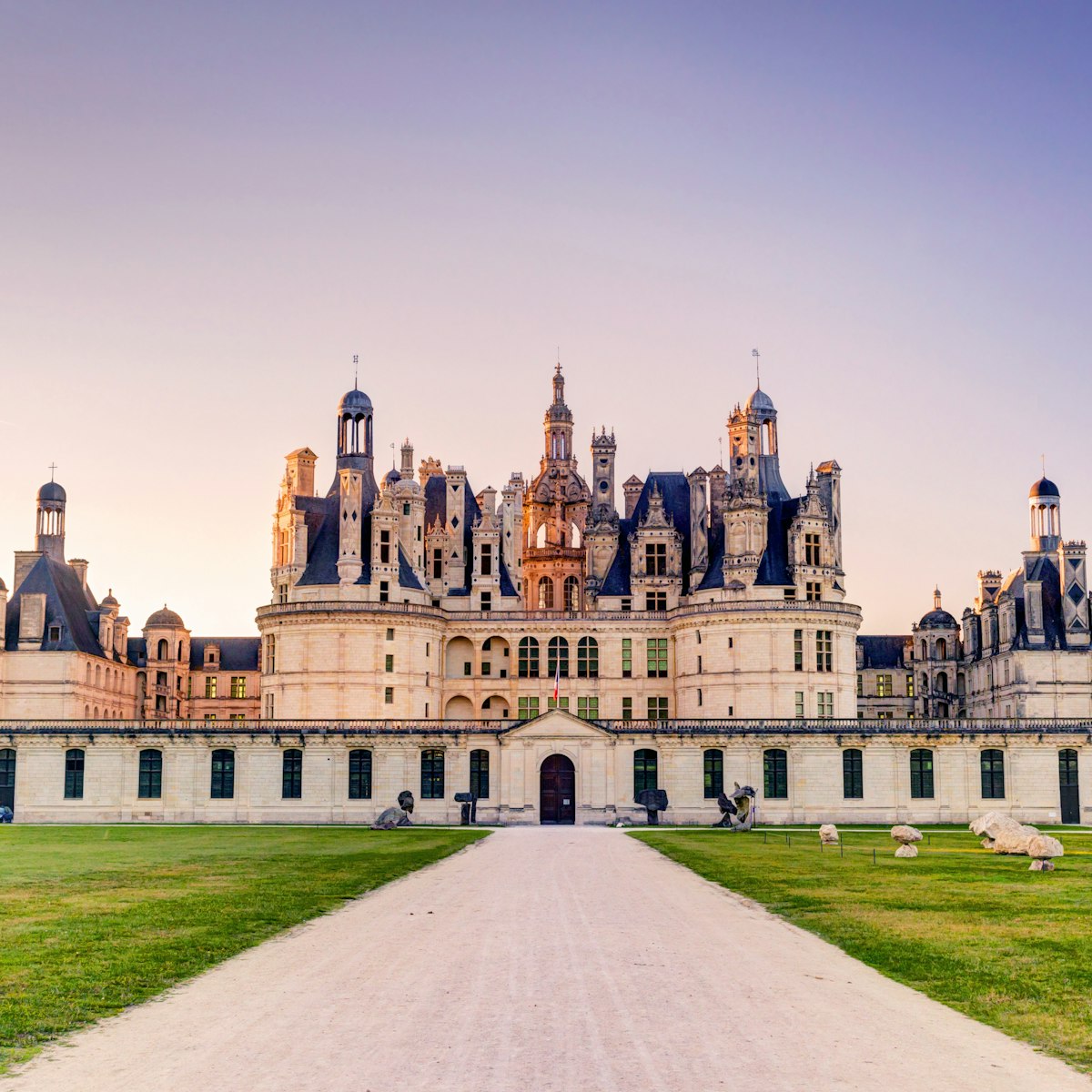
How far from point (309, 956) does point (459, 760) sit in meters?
55.3

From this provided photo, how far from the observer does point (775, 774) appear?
77.8 metres

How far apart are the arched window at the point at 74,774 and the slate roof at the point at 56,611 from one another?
50.5ft

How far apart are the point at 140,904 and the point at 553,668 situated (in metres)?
62.3

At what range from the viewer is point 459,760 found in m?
77.6

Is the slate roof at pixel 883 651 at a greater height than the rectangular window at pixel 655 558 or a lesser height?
lesser

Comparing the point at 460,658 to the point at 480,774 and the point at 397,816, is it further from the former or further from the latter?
the point at 397,816

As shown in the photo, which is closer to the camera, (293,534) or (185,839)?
(185,839)

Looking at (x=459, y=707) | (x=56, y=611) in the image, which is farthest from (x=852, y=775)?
(x=56, y=611)

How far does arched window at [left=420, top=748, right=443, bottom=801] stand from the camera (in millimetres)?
77875

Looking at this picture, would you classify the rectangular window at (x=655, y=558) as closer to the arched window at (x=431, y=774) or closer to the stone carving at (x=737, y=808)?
the stone carving at (x=737, y=808)

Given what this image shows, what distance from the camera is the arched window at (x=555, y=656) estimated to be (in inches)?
3597

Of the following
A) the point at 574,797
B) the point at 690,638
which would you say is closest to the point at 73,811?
the point at 574,797

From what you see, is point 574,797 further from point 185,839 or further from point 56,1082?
point 56,1082

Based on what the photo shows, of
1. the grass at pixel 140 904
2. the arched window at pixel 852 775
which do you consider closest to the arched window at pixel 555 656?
the arched window at pixel 852 775
